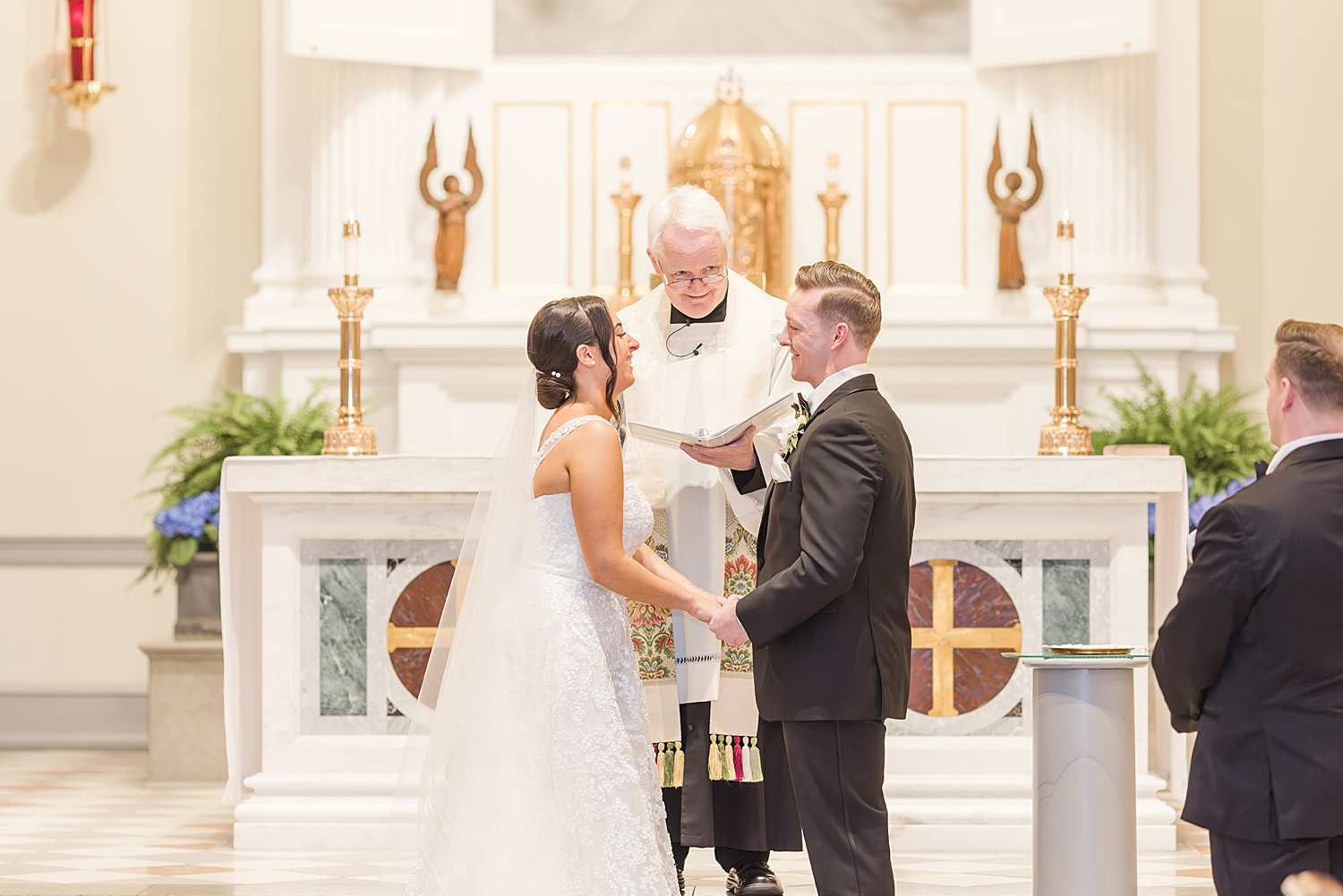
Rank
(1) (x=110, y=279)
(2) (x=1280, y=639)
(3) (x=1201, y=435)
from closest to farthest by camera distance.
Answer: (2) (x=1280, y=639), (3) (x=1201, y=435), (1) (x=110, y=279)

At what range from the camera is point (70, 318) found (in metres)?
7.64

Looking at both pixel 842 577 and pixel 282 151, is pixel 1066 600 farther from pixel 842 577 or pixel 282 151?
pixel 282 151

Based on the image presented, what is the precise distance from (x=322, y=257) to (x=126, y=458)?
1.50m

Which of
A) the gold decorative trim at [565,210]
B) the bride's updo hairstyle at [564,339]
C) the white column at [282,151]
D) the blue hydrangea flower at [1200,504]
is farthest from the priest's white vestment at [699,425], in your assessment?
the white column at [282,151]

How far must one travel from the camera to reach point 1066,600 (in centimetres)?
495

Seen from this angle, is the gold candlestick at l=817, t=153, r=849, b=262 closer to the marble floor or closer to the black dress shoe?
the marble floor

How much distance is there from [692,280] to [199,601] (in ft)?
11.3

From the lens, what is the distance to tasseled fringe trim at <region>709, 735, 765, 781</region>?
13.7 feet

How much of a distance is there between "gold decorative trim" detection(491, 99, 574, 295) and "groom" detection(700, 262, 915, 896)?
4411mm

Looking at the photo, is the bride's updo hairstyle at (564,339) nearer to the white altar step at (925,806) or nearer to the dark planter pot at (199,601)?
the white altar step at (925,806)

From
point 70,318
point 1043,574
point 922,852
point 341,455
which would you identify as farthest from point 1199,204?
point 70,318

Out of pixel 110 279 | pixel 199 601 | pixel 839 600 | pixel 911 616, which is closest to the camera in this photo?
pixel 839 600

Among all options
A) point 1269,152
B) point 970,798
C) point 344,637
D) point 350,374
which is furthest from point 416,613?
point 1269,152

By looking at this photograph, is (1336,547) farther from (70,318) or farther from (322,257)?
(70,318)
